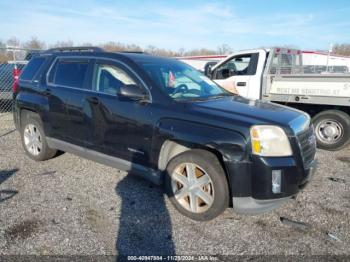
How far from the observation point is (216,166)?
3.41 m

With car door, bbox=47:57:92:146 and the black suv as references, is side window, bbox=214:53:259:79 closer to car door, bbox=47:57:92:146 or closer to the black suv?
the black suv

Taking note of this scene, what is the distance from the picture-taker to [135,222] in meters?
3.63

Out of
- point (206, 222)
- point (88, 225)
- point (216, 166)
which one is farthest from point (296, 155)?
point (88, 225)

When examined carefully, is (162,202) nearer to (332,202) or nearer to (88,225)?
(88,225)

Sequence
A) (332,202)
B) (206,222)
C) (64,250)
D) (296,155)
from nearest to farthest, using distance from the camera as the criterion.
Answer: (64,250) < (296,155) < (206,222) < (332,202)

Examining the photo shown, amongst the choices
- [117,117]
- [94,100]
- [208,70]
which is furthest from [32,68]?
[208,70]

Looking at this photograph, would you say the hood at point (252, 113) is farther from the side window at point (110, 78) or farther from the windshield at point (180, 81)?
the side window at point (110, 78)

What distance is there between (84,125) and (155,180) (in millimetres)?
1370

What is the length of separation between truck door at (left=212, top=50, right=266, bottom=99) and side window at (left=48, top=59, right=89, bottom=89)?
3.98 meters

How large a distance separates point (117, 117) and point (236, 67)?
4643 mm

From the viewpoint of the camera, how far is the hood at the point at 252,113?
3371 mm

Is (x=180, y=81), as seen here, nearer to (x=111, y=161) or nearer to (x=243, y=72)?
(x=111, y=161)

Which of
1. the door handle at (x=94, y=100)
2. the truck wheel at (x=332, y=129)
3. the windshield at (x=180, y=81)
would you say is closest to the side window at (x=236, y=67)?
the truck wheel at (x=332, y=129)

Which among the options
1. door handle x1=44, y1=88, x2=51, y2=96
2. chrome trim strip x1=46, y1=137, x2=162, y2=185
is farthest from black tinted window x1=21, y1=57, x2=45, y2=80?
chrome trim strip x1=46, y1=137, x2=162, y2=185
